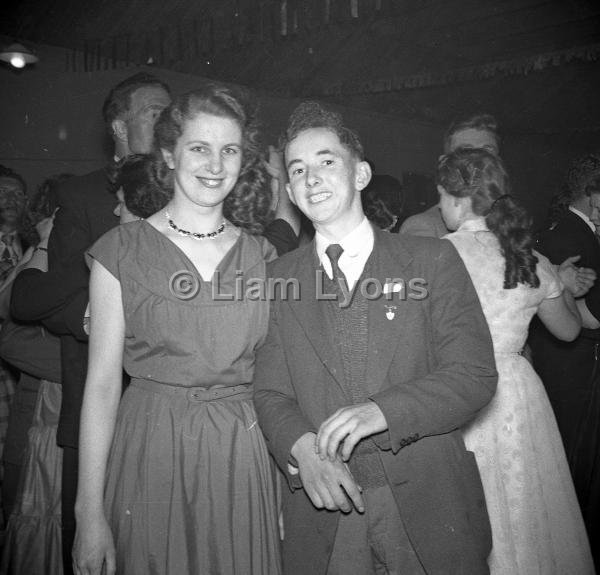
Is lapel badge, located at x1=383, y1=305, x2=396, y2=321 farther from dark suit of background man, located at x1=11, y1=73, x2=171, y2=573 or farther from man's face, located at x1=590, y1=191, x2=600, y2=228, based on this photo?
man's face, located at x1=590, y1=191, x2=600, y2=228

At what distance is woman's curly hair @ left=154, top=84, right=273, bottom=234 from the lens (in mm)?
1884

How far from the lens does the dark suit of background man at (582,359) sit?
3.25 m

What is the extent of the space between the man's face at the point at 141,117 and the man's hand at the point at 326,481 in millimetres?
1596

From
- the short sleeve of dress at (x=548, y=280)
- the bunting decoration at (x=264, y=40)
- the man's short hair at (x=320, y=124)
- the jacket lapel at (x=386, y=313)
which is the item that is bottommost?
the jacket lapel at (x=386, y=313)

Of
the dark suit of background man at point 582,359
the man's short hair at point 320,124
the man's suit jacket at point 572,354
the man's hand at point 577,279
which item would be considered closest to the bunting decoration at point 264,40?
the dark suit of background man at point 582,359

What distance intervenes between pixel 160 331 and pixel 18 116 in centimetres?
584

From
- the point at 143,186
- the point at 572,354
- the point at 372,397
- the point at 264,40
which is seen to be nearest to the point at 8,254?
the point at 143,186

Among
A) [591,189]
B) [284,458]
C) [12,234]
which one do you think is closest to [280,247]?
[284,458]

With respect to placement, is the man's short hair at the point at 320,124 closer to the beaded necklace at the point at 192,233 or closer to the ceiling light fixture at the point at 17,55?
the beaded necklace at the point at 192,233

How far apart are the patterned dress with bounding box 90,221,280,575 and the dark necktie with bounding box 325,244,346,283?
258 mm

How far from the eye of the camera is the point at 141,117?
256 cm

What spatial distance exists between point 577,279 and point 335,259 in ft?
5.33

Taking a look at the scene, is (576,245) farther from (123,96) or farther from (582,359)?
(123,96)

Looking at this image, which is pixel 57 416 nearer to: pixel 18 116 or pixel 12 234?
pixel 12 234
